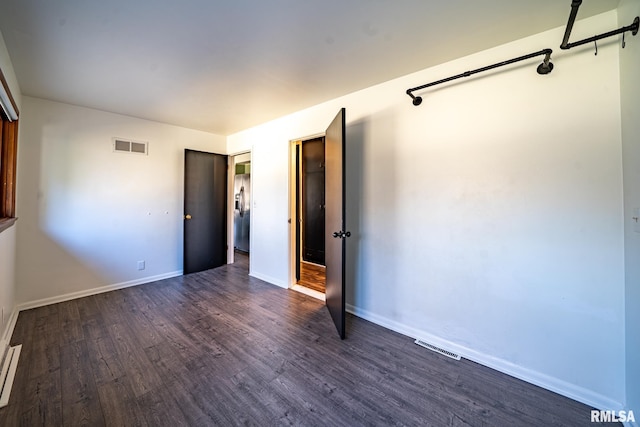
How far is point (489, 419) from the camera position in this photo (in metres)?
1.44

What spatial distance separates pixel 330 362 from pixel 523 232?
1732 millimetres

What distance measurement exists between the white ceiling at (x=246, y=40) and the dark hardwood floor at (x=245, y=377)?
7.98 feet

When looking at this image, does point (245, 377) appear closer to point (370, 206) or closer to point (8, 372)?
point (8, 372)

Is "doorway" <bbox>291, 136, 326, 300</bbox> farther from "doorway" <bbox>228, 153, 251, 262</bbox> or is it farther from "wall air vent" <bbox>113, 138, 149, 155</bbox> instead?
"wall air vent" <bbox>113, 138, 149, 155</bbox>

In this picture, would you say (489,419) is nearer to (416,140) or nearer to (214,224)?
(416,140)

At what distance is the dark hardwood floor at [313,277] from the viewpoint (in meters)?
3.58

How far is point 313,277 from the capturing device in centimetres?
400

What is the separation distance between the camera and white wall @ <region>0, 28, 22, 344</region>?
6.54 ft

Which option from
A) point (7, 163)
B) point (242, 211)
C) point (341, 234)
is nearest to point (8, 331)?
point (7, 163)

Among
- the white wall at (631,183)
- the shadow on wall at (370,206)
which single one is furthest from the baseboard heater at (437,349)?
the white wall at (631,183)

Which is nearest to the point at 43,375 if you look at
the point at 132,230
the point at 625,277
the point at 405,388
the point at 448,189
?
the point at 132,230

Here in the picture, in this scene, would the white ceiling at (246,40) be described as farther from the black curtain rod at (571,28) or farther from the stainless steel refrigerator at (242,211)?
the stainless steel refrigerator at (242,211)

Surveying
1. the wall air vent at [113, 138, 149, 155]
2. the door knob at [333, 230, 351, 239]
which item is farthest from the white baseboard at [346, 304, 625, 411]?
the wall air vent at [113, 138, 149, 155]

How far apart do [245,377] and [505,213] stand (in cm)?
A: 225
